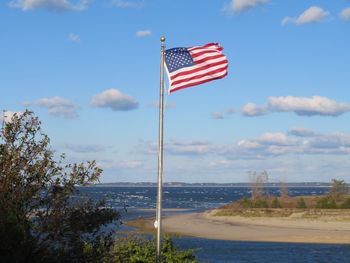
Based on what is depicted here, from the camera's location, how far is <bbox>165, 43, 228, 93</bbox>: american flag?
1570 centimetres

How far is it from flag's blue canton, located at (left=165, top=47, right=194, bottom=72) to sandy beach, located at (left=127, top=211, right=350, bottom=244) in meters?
42.0

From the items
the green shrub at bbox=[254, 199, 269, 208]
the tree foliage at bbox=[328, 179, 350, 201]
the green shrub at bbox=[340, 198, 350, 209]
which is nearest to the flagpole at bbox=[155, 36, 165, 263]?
the green shrub at bbox=[340, 198, 350, 209]

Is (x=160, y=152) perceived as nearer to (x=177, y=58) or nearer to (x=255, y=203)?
(x=177, y=58)

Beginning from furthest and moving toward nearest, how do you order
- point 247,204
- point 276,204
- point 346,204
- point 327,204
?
1. point 247,204
2. point 276,204
3. point 346,204
4. point 327,204

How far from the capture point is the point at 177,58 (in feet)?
53.2

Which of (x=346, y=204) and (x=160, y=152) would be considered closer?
(x=160, y=152)

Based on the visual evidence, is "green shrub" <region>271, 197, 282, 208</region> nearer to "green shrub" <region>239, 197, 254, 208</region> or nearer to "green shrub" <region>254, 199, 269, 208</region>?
"green shrub" <region>254, 199, 269, 208</region>

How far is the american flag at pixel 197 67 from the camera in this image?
15.7 meters

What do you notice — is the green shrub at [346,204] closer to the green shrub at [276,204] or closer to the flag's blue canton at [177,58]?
the green shrub at [276,204]

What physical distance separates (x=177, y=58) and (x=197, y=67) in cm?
67

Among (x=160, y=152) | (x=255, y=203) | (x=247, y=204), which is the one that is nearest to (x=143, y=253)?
(x=160, y=152)

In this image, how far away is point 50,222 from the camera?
14977 mm

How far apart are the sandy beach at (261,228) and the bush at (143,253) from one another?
38.1 m

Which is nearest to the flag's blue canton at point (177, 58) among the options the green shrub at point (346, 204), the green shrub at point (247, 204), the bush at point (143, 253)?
the bush at point (143, 253)
